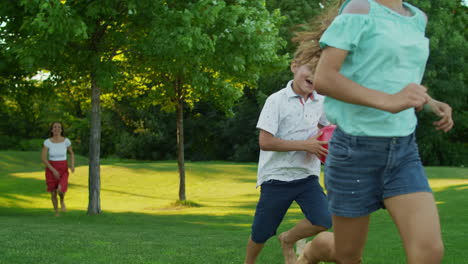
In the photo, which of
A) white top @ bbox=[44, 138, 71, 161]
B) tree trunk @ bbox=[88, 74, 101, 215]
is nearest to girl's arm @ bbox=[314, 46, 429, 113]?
white top @ bbox=[44, 138, 71, 161]

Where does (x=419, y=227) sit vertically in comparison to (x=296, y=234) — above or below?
above

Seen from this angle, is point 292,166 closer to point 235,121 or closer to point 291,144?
point 291,144

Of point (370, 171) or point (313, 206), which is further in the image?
point (313, 206)

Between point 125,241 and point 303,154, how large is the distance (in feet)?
15.8

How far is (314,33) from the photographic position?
4.21 m

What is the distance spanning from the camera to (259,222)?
572 cm

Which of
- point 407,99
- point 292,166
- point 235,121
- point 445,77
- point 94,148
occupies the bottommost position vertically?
point 94,148

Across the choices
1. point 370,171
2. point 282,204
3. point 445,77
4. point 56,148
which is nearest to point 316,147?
point 282,204

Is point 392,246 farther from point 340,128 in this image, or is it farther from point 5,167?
point 5,167

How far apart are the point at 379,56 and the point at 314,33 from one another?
0.98 m

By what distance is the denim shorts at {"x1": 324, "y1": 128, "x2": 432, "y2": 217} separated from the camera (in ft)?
10.9

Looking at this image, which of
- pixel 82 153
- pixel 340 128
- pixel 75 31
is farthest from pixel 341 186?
pixel 82 153

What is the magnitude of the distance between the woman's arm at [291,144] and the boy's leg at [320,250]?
2.08ft

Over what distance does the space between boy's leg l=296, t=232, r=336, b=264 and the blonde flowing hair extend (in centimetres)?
131
